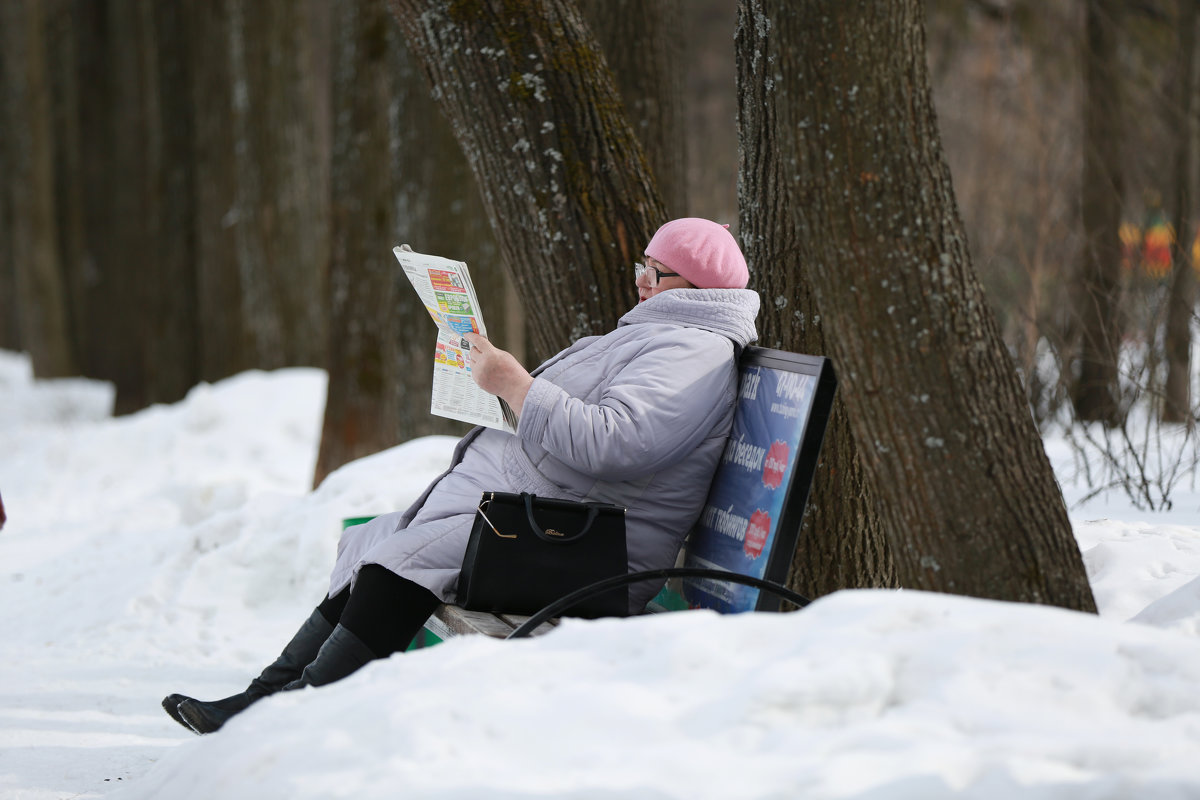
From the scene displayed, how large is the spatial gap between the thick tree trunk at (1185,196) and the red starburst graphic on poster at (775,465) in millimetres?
4079

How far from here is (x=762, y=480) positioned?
3023 millimetres

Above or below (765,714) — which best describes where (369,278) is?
below

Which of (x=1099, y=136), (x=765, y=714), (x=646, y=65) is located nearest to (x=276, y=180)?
(x=646, y=65)

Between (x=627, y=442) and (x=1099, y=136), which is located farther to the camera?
(x=1099, y=136)

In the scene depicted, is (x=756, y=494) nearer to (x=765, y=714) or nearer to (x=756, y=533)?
(x=756, y=533)

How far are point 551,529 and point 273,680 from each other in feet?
3.19

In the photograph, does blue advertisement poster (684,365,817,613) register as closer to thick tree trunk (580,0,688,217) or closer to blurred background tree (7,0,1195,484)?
blurred background tree (7,0,1195,484)

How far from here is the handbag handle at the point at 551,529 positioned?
2.99 metres

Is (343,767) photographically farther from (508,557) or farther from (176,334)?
(176,334)

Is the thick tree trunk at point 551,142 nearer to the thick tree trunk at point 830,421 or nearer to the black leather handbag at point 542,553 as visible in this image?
the thick tree trunk at point 830,421

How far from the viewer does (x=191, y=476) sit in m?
9.40

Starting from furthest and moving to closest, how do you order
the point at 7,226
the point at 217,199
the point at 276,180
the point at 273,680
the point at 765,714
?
1. the point at 7,226
2. the point at 217,199
3. the point at 276,180
4. the point at 273,680
5. the point at 765,714

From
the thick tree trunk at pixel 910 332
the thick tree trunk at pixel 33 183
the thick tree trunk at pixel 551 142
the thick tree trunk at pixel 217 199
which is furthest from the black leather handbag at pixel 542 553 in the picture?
the thick tree trunk at pixel 33 183

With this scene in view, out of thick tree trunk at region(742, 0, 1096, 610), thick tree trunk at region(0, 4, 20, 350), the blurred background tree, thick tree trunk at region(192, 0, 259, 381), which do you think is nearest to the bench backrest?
thick tree trunk at region(742, 0, 1096, 610)
